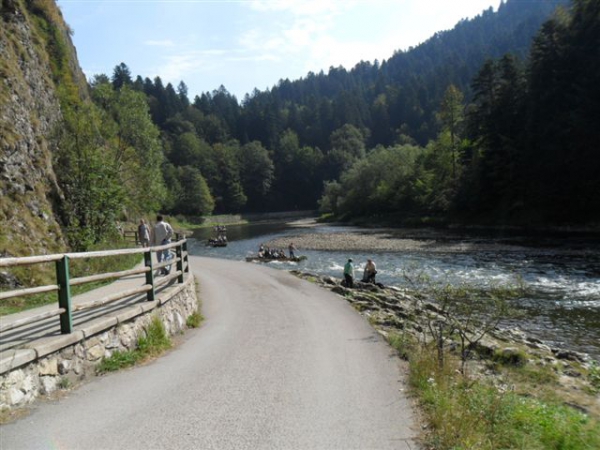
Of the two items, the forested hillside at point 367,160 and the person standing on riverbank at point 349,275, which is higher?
the forested hillside at point 367,160

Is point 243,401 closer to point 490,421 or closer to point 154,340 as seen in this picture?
point 490,421

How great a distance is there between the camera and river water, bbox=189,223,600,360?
15.1 meters

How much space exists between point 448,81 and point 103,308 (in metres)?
180

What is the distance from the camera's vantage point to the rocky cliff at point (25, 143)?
15818 mm

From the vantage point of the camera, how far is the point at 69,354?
6.40m

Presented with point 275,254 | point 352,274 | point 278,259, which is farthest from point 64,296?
point 275,254

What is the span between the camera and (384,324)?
13844 millimetres

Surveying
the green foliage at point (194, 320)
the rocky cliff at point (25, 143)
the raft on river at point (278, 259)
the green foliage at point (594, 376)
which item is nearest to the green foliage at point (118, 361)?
the green foliage at point (194, 320)

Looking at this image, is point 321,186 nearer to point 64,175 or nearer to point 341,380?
point 64,175

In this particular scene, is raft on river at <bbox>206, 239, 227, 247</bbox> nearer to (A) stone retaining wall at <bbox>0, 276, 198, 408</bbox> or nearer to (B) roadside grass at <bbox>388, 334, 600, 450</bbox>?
(A) stone retaining wall at <bbox>0, 276, 198, 408</bbox>

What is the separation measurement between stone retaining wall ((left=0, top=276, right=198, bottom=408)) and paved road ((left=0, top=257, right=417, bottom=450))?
10.7 inches

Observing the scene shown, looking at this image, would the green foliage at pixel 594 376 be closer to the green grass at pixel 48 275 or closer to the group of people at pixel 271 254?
the green grass at pixel 48 275

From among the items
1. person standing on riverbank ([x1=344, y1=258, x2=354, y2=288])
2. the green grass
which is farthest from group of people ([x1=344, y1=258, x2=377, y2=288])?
the green grass

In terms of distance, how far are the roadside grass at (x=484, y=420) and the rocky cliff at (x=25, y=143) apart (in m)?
13.2
